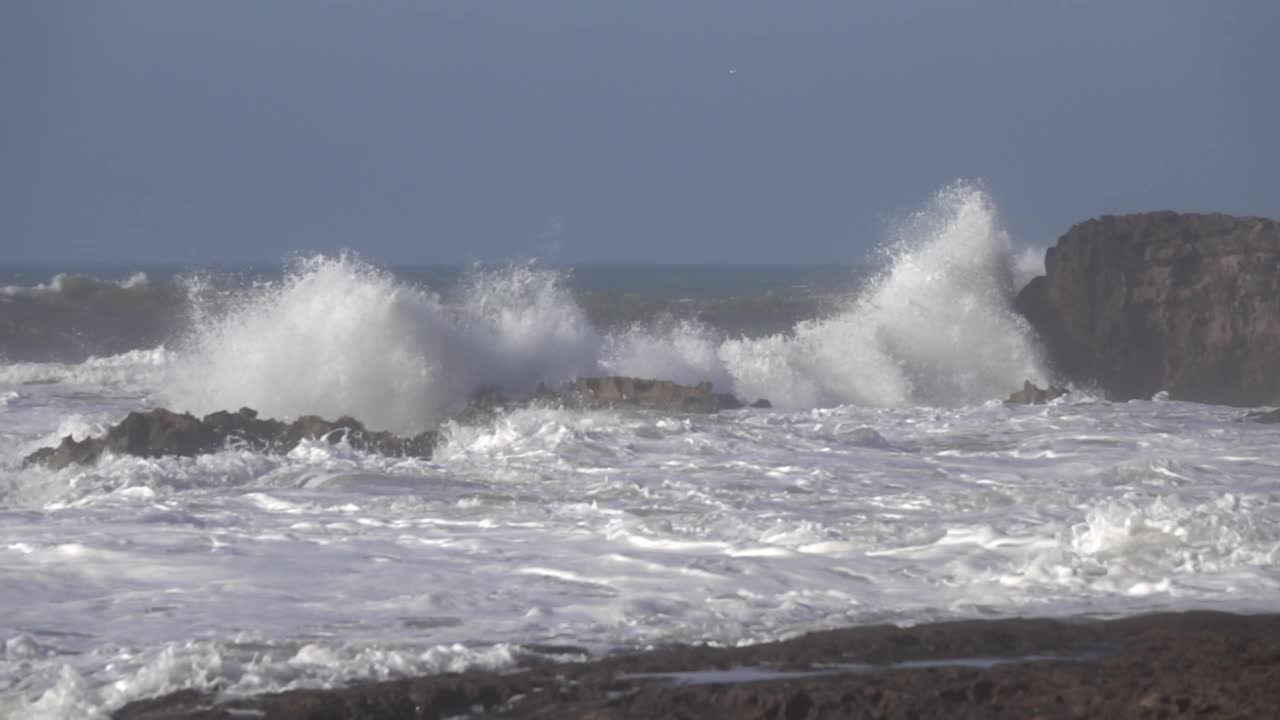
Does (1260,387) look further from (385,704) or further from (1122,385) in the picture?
(385,704)

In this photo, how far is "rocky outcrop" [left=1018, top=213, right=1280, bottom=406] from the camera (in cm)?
1917

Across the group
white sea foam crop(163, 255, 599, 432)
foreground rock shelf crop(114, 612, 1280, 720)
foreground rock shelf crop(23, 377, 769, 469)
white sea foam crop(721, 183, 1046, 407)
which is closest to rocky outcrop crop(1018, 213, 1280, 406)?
white sea foam crop(721, 183, 1046, 407)

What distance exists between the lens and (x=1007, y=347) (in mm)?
21203

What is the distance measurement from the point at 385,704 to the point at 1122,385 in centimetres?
1594

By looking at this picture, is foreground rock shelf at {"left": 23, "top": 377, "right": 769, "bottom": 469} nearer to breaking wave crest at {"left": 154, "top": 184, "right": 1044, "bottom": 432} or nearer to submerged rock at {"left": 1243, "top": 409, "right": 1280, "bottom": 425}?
breaking wave crest at {"left": 154, "top": 184, "right": 1044, "bottom": 432}

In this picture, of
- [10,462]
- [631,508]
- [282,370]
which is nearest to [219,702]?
[631,508]

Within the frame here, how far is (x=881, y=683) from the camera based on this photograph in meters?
5.22

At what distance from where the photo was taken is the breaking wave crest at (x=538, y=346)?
16484 mm

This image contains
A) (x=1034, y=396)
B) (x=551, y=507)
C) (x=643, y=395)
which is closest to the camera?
(x=551, y=507)

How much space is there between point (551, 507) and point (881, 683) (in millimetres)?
4851

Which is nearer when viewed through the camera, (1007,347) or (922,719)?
(922,719)

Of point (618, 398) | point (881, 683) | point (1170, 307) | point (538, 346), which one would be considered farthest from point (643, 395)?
point (881, 683)

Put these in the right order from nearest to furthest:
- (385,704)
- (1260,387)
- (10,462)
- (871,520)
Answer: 1. (385,704)
2. (871,520)
3. (10,462)
4. (1260,387)

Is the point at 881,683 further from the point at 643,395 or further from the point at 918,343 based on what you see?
the point at 918,343
